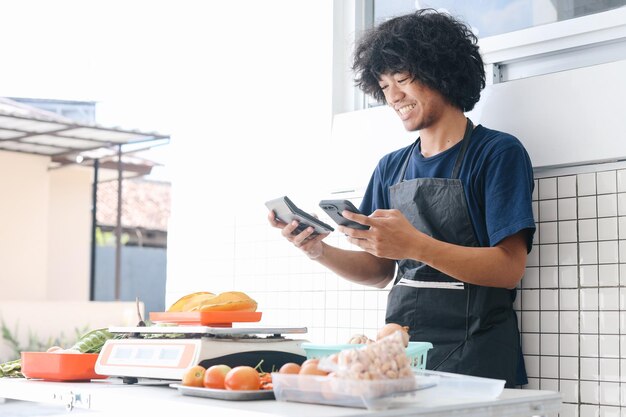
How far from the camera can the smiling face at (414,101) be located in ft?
7.47

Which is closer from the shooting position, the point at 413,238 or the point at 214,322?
the point at 214,322

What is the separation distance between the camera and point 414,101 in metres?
2.28

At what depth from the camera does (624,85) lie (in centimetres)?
220

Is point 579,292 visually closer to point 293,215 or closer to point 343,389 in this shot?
point 293,215

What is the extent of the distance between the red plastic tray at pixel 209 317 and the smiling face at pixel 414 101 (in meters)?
0.76

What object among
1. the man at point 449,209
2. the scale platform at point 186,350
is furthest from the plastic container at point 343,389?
the man at point 449,209

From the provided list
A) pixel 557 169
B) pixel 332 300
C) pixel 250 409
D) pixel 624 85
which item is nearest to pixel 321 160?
pixel 332 300

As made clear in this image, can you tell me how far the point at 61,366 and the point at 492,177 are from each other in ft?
3.74

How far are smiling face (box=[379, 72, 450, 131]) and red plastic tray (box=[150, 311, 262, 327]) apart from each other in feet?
2.49

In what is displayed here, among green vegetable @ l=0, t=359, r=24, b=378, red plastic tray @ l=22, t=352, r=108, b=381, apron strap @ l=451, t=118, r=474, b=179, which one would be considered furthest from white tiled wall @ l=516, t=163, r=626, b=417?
green vegetable @ l=0, t=359, r=24, b=378

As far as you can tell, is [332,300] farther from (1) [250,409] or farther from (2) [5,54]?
(2) [5,54]

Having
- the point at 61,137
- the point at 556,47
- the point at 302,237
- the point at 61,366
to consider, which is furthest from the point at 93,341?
the point at 61,137

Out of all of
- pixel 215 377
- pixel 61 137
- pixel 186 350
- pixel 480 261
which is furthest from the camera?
pixel 61 137

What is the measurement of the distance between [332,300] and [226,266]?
538 millimetres
